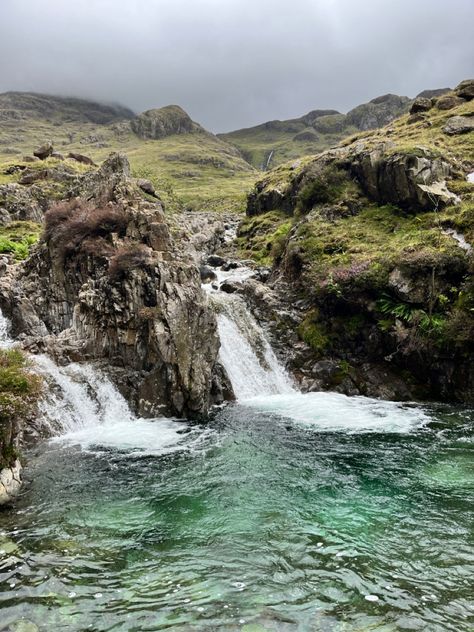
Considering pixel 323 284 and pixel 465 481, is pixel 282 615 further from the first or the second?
pixel 323 284

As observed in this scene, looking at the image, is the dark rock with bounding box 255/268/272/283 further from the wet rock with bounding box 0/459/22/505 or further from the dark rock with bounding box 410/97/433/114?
the dark rock with bounding box 410/97/433/114

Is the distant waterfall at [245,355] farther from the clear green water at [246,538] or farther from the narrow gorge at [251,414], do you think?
the clear green water at [246,538]

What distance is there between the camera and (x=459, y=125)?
6538 centimetres

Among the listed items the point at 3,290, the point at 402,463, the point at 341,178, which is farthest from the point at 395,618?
the point at 341,178

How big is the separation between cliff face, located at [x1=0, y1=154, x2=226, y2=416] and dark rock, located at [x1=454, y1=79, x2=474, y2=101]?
6832 cm

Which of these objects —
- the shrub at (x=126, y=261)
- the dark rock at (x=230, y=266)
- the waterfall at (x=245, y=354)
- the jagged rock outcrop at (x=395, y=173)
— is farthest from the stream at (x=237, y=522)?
the dark rock at (x=230, y=266)

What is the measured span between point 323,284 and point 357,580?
29978 mm

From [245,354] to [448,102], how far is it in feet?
217

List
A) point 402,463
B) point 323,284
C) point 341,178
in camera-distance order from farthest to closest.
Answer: point 341,178 < point 323,284 < point 402,463

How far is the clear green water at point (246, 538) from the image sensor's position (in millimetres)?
11047

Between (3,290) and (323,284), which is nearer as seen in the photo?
(3,290)

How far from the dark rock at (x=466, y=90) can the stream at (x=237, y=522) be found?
230ft

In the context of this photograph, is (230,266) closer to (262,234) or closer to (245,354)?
(262,234)

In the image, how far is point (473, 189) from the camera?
45.9 meters
